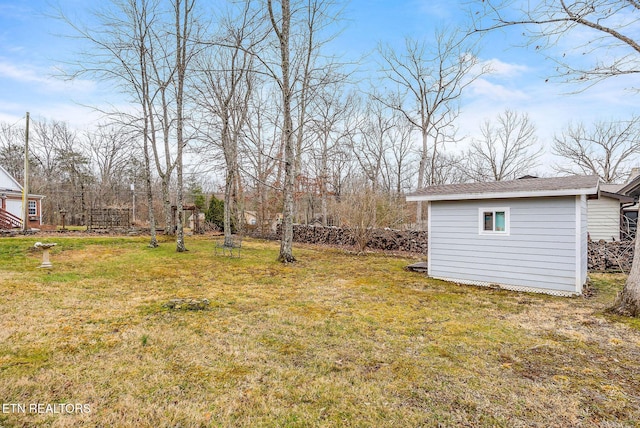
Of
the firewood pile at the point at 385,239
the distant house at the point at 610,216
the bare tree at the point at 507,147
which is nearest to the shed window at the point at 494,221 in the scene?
the firewood pile at the point at 385,239

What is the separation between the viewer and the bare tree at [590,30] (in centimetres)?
466

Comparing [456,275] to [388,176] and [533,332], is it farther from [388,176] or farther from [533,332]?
[388,176]

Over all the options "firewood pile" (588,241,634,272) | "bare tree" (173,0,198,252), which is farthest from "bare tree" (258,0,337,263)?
"firewood pile" (588,241,634,272)

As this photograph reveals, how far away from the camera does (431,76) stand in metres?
16.7

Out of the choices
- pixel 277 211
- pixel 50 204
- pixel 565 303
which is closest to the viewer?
pixel 565 303

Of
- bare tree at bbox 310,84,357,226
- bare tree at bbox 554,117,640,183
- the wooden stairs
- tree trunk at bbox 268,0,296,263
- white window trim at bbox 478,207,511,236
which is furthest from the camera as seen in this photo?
bare tree at bbox 554,117,640,183

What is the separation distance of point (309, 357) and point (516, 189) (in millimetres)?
5448

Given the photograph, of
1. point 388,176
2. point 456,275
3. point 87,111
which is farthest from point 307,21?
point 388,176

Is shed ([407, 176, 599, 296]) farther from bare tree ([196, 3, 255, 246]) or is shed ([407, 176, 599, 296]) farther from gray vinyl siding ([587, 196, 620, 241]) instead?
bare tree ([196, 3, 255, 246])

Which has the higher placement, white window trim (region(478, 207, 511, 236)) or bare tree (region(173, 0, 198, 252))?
bare tree (region(173, 0, 198, 252))

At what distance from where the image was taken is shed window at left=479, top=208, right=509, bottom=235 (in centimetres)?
650

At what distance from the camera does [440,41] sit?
16.0m

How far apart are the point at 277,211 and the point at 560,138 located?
886 inches

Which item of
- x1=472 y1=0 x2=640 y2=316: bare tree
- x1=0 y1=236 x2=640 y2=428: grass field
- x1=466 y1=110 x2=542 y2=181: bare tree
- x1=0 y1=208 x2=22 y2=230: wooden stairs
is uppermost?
x1=466 y1=110 x2=542 y2=181: bare tree
